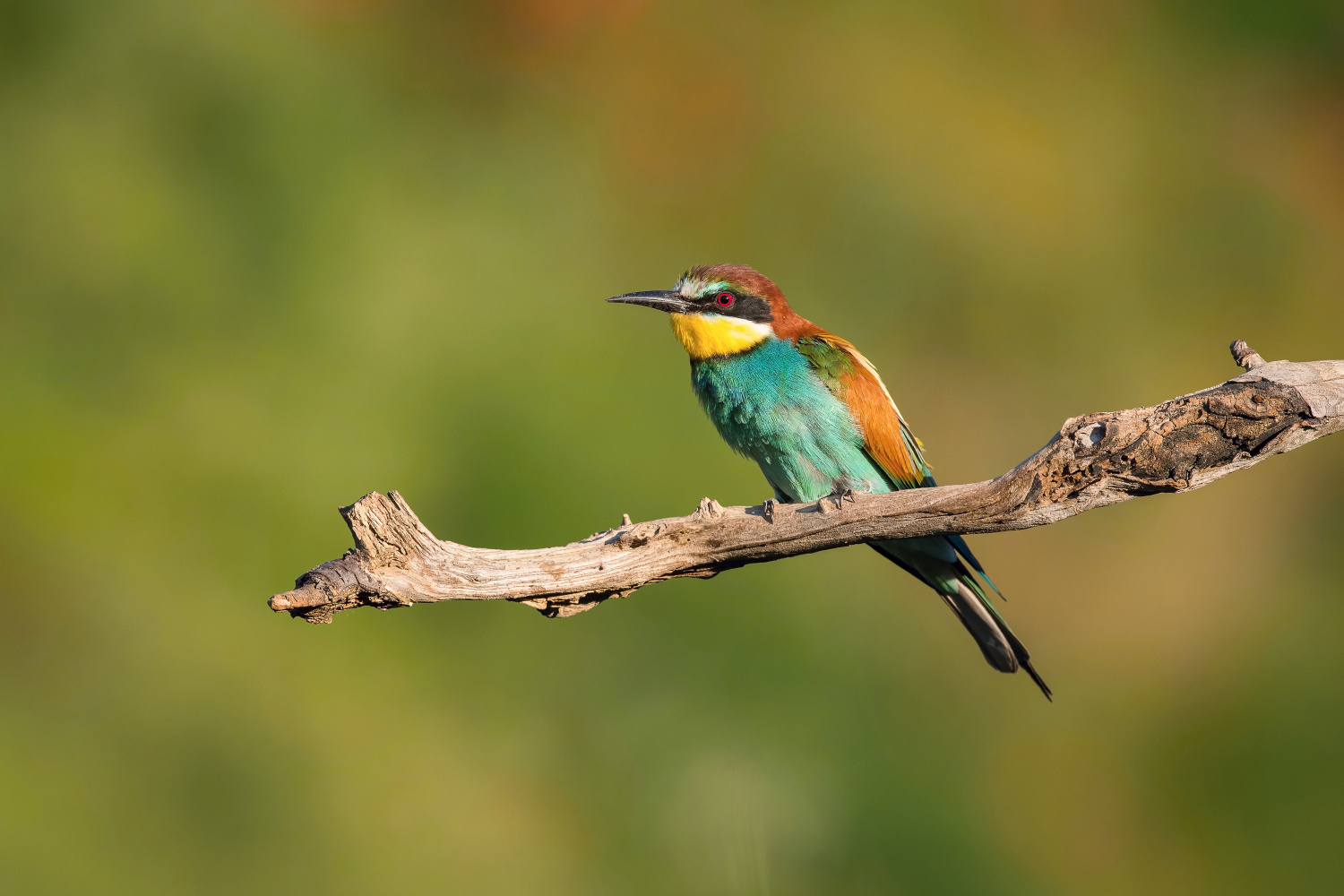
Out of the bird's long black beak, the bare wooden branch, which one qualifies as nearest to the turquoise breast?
the bird's long black beak

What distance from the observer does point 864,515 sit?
169 centimetres

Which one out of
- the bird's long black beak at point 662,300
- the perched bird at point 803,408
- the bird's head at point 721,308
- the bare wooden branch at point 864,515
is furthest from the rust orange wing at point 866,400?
the bare wooden branch at point 864,515

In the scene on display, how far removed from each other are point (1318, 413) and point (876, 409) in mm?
1052

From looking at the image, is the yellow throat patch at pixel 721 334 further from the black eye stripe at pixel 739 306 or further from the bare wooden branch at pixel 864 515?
the bare wooden branch at pixel 864 515

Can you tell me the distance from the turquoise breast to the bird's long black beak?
0.16 meters

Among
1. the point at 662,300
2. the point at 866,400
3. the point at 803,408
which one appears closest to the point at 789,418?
the point at 803,408

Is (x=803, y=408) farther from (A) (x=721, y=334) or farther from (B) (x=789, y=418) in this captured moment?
(A) (x=721, y=334)

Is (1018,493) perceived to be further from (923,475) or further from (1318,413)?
(923,475)

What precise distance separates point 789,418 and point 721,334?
282 mm

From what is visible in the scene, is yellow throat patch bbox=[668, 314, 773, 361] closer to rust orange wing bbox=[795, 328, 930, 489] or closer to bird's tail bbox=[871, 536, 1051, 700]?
rust orange wing bbox=[795, 328, 930, 489]

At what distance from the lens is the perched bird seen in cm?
233

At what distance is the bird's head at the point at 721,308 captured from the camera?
241 centimetres

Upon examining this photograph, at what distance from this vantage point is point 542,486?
4.01 meters

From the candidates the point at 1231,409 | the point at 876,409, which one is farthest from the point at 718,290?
the point at 1231,409
